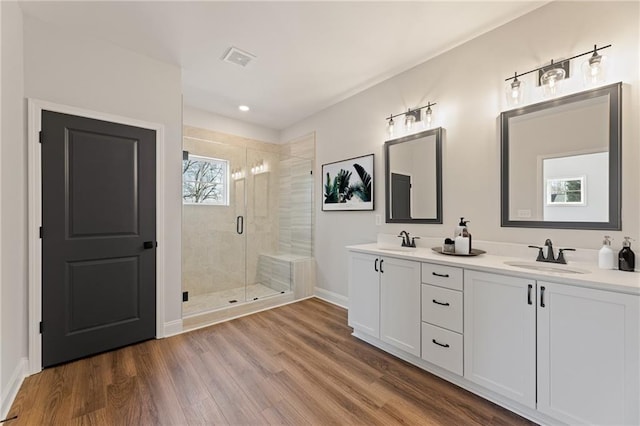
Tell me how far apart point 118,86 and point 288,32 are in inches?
65.3

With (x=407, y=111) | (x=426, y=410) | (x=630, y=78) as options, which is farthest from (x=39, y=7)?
(x=630, y=78)

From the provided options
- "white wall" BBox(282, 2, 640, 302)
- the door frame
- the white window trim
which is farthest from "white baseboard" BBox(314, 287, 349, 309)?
the door frame

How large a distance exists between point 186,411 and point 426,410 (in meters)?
1.51

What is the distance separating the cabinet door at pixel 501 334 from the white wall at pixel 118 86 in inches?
107

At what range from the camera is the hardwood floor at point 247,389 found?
159cm

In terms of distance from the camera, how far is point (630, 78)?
62.9 inches

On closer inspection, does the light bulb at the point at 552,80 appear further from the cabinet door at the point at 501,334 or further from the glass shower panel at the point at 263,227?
the glass shower panel at the point at 263,227

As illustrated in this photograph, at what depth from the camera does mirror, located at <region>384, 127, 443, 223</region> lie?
8.38ft

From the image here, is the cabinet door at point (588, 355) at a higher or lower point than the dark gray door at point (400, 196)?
lower

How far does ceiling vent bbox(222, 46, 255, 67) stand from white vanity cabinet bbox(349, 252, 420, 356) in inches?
87.6

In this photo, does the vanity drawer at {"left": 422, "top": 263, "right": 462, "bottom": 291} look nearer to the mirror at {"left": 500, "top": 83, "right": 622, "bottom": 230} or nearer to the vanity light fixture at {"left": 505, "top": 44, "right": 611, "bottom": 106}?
the mirror at {"left": 500, "top": 83, "right": 622, "bottom": 230}

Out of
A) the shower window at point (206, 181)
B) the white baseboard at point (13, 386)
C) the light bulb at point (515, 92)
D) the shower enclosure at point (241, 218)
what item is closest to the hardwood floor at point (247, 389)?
the white baseboard at point (13, 386)

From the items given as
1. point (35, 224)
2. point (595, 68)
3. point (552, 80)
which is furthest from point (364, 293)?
point (35, 224)

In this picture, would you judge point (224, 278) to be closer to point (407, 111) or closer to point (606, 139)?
point (407, 111)
